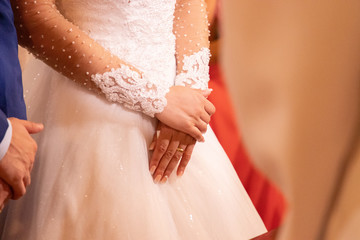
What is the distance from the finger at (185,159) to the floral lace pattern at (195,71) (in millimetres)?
148

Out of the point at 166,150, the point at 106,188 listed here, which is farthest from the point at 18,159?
the point at 166,150

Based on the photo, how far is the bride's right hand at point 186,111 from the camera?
833 mm

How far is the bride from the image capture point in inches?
30.9

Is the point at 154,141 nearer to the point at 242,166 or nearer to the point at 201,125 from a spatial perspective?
the point at 201,125

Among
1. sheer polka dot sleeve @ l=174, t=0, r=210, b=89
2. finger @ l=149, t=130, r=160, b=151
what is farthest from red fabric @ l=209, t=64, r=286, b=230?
finger @ l=149, t=130, r=160, b=151

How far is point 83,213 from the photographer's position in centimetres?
79

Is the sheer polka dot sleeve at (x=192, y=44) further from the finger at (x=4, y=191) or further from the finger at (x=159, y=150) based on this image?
the finger at (x=4, y=191)

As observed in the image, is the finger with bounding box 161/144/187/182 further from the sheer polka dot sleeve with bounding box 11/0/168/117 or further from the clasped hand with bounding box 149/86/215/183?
the sheer polka dot sleeve with bounding box 11/0/168/117

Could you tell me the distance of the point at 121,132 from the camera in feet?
2.81

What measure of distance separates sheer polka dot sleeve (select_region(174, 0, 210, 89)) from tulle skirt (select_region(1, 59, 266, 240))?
15 cm

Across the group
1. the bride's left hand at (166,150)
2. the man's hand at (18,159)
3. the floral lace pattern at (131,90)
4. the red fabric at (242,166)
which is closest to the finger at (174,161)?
the bride's left hand at (166,150)

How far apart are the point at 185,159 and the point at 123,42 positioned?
308 millimetres

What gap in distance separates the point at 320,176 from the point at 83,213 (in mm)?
688

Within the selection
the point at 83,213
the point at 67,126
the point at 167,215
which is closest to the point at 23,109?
the point at 67,126
